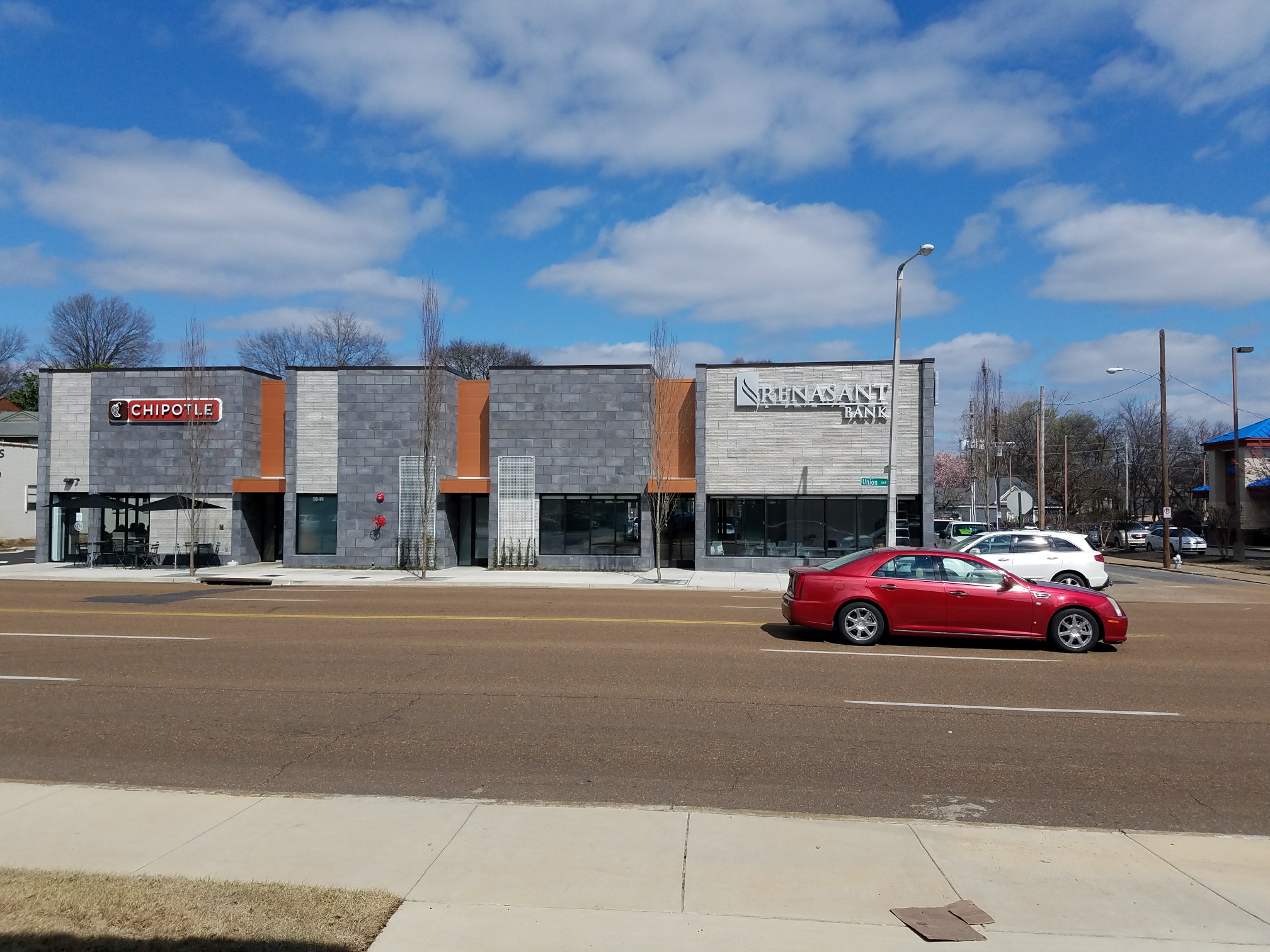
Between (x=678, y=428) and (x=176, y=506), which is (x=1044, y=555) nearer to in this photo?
(x=678, y=428)

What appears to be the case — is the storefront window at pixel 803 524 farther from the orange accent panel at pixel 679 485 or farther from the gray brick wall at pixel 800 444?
the orange accent panel at pixel 679 485

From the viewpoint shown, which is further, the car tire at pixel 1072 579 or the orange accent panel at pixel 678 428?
the orange accent panel at pixel 678 428

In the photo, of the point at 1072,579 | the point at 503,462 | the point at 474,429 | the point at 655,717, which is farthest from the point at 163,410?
the point at 1072,579

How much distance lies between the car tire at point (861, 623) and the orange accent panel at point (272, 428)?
24.1 metres

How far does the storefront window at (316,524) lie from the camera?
31359mm

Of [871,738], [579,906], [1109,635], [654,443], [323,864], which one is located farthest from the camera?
[654,443]

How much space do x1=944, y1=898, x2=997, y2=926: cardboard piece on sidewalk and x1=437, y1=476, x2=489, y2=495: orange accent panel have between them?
26.6 m

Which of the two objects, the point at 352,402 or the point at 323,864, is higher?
the point at 352,402

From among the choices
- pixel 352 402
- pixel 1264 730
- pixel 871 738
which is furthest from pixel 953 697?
pixel 352 402

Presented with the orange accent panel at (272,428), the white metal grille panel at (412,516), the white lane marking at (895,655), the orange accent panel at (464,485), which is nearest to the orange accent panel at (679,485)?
the orange accent panel at (464,485)

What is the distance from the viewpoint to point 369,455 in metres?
30.8

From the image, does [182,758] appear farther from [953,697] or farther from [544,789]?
[953,697]

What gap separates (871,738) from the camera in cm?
854

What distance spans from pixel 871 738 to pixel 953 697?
7.16 feet
